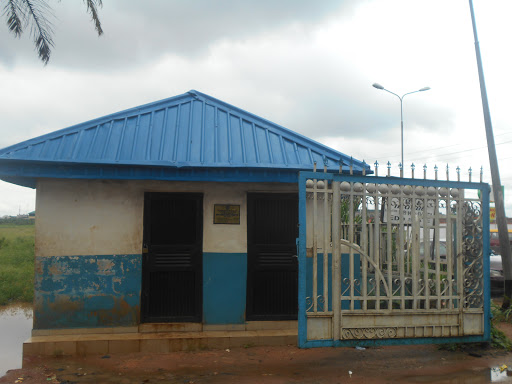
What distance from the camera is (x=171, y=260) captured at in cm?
671

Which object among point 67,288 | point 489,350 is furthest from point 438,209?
point 67,288

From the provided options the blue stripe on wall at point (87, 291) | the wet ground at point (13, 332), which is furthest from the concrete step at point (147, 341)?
the wet ground at point (13, 332)

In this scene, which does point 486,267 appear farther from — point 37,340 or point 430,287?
point 37,340

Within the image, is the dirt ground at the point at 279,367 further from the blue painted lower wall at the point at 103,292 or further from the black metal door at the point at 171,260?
the black metal door at the point at 171,260

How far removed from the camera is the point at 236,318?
6.73m

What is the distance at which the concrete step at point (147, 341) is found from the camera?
19.8 ft

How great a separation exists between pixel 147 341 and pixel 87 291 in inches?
45.8

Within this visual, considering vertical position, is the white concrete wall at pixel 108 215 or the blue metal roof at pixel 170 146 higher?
the blue metal roof at pixel 170 146

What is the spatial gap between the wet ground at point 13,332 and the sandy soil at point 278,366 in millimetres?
521

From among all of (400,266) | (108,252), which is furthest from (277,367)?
(108,252)

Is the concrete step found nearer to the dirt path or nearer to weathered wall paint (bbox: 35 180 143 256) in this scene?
the dirt path

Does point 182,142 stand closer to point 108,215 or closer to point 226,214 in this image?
point 226,214

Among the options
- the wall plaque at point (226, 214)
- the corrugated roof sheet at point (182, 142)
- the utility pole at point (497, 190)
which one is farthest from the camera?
the utility pole at point (497, 190)

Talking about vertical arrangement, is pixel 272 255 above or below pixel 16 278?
above
